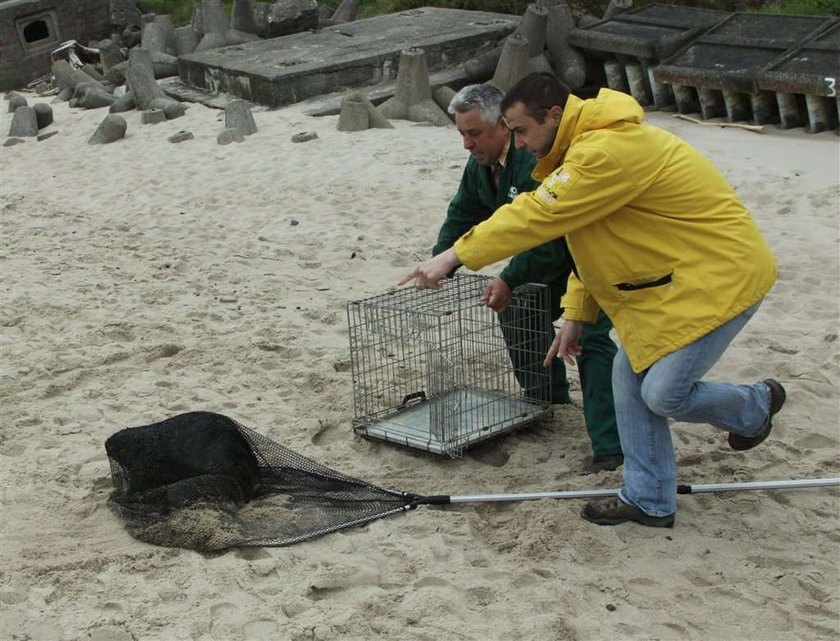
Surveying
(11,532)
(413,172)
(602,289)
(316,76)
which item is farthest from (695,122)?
(11,532)

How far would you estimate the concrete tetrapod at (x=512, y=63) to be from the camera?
13484 mm

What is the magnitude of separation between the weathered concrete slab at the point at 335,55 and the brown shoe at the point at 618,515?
34.2ft

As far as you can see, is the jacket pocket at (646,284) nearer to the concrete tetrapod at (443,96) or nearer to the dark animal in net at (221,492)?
the dark animal in net at (221,492)

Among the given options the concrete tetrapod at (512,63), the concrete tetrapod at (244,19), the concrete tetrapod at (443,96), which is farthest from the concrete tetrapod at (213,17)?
the concrete tetrapod at (512,63)

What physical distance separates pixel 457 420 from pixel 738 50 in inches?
331

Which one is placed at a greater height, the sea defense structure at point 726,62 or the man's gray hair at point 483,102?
the man's gray hair at point 483,102

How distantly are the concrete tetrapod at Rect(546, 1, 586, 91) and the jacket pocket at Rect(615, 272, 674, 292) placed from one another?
10513 millimetres

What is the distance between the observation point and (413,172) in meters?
10.5

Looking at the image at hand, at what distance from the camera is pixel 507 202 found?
17.7 feet

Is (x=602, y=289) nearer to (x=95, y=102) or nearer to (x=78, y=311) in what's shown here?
(x=78, y=311)

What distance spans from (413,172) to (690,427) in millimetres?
5473

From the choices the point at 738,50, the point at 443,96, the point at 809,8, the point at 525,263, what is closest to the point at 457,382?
the point at 525,263

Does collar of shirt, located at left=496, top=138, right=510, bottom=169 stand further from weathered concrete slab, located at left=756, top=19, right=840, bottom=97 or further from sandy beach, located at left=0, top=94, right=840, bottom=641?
weathered concrete slab, located at left=756, top=19, right=840, bottom=97

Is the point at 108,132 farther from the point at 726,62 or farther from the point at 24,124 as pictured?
the point at 726,62
